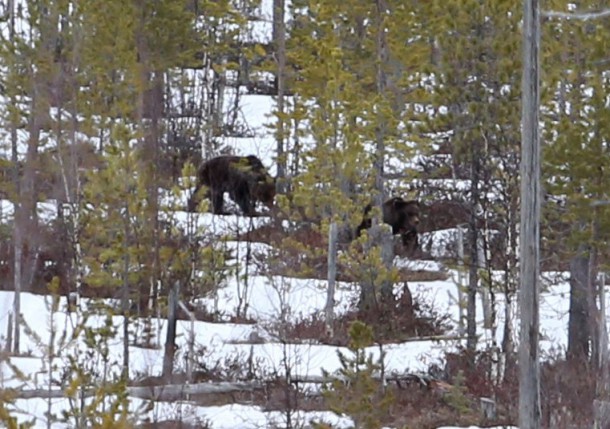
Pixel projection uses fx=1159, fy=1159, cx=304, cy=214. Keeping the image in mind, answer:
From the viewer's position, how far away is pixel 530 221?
40.8 feet

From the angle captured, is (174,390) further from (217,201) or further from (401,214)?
(217,201)

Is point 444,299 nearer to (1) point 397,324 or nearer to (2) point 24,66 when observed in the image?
A: (1) point 397,324

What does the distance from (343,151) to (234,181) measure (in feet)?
26.3

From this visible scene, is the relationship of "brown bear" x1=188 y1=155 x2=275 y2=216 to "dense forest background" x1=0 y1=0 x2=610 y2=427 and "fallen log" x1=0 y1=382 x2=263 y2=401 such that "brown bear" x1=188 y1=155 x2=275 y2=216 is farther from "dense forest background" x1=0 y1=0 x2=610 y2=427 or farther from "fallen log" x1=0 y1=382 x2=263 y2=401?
"fallen log" x1=0 y1=382 x2=263 y2=401

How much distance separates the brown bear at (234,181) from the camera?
25938mm

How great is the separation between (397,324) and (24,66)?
768 centimetres

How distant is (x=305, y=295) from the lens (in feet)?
72.7

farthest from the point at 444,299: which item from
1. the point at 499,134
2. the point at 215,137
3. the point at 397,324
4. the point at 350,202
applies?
the point at 215,137

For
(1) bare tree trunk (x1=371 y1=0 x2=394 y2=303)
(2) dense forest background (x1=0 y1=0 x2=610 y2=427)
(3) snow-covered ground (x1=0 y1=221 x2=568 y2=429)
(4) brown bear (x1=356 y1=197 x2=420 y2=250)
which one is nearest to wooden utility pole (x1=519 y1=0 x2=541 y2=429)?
(2) dense forest background (x1=0 y1=0 x2=610 y2=427)

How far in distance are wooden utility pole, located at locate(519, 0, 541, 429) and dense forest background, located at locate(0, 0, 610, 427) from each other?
173 centimetres

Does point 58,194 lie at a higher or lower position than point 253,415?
higher

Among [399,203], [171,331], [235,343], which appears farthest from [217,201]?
[171,331]

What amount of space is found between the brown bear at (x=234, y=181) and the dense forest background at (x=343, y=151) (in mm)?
915

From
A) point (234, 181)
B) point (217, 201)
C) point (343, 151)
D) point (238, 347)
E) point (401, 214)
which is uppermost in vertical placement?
point (343, 151)
